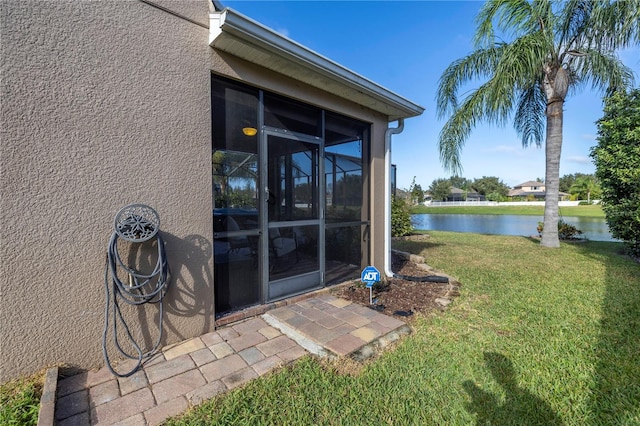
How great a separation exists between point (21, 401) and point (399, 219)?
30.5ft

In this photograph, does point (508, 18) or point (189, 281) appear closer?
point (189, 281)

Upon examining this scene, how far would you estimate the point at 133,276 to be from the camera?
213cm

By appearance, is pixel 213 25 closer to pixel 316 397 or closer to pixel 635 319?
pixel 316 397

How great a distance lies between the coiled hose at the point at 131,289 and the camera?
201 centimetres

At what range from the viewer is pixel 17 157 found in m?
1.73

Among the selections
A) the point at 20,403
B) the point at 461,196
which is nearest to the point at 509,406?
the point at 20,403

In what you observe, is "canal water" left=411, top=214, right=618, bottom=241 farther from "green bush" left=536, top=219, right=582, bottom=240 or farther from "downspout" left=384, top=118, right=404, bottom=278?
"downspout" left=384, top=118, right=404, bottom=278

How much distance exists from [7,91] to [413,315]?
3868 mm

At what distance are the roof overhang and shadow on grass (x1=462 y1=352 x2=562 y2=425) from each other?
10.3ft

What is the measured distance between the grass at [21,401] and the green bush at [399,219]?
9.02 meters

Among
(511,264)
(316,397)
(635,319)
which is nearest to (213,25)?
(316,397)

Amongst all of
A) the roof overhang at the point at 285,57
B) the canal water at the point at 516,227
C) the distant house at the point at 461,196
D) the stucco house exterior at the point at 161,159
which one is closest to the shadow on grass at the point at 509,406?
the stucco house exterior at the point at 161,159

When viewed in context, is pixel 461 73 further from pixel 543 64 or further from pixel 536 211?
pixel 536 211

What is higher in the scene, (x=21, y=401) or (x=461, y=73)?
(x=461, y=73)
